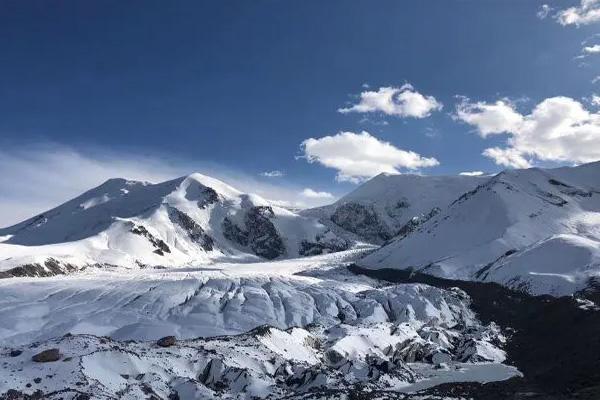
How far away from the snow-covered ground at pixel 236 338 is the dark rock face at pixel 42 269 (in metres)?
23.7

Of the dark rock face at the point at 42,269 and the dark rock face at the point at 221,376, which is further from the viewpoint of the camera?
the dark rock face at the point at 42,269

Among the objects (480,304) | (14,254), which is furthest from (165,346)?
(14,254)

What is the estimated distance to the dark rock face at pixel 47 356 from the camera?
6350 centimetres

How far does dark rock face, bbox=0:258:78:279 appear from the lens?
171 m

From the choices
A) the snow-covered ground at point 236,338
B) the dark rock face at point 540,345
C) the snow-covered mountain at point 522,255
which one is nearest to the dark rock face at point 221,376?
the snow-covered ground at point 236,338

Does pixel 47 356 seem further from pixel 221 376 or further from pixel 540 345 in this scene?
pixel 540 345

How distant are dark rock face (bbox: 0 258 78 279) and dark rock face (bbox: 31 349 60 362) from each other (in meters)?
113

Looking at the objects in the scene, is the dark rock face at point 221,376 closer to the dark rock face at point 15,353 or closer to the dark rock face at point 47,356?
the dark rock face at point 47,356

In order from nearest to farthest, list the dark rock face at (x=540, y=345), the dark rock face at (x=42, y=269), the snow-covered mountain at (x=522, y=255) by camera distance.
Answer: the dark rock face at (x=540, y=345)
the snow-covered mountain at (x=522, y=255)
the dark rock face at (x=42, y=269)

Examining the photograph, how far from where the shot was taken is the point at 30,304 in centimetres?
11906

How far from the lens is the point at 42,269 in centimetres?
Result: 18212

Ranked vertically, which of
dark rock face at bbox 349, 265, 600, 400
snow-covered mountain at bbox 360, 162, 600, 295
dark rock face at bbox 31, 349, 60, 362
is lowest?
dark rock face at bbox 349, 265, 600, 400

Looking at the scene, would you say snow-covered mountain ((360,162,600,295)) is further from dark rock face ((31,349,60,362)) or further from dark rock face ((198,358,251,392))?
dark rock face ((31,349,60,362))

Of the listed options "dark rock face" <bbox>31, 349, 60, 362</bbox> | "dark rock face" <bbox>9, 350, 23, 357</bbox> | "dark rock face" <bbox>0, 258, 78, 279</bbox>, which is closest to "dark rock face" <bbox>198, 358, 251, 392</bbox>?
"dark rock face" <bbox>31, 349, 60, 362</bbox>
